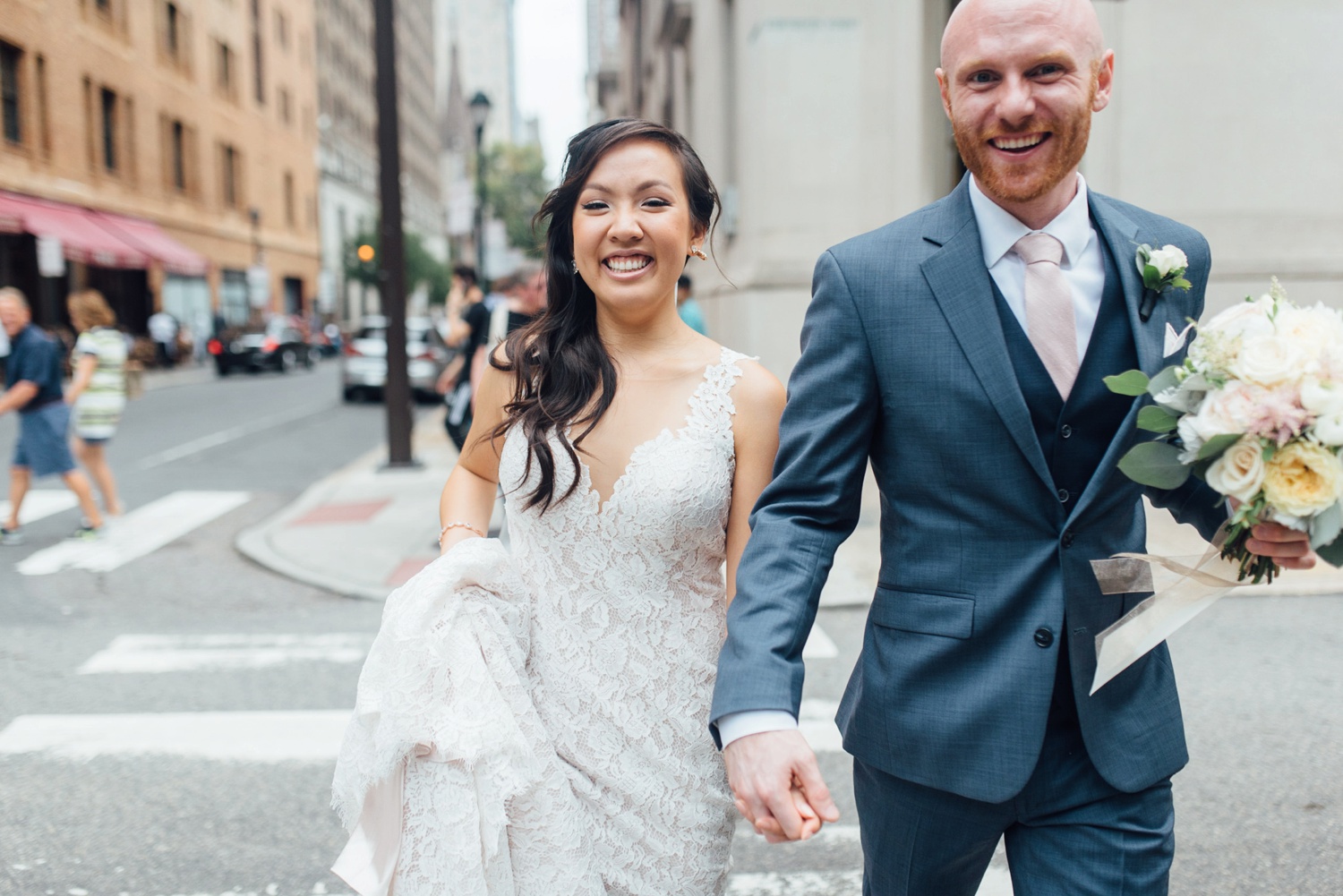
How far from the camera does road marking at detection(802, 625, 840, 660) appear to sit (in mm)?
6055

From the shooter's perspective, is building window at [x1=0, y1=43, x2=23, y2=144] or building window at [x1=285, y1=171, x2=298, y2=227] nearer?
building window at [x1=0, y1=43, x2=23, y2=144]

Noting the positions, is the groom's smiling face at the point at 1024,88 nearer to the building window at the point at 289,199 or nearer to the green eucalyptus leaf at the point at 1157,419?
the green eucalyptus leaf at the point at 1157,419

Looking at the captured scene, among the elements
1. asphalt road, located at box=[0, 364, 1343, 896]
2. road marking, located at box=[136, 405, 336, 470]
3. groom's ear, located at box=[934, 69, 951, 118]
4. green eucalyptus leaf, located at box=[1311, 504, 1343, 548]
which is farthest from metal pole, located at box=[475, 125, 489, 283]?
green eucalyptus leaf, located at box=[1311, 504, 1343, 548]

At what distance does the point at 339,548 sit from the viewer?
880 cm

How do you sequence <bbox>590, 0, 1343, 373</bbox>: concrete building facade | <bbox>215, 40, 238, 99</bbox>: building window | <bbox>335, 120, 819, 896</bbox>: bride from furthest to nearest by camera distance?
<bbox>215, 40, 238, 99</bbox>: building window
<bbox>590, 0, 1343, 373</bbox>: concrete building facade
<bbox>335, 120, 819, 896</bbox>: bride

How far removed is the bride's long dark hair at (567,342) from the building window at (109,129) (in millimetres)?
37096

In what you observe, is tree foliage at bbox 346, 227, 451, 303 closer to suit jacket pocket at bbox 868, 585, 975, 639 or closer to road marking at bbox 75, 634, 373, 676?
road marking at bbox 75, 634, 373, 676

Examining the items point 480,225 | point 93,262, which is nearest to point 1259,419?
point 480,225

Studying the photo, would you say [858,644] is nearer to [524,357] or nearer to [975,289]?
[524,357]

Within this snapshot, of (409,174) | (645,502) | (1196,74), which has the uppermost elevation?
(409,174)

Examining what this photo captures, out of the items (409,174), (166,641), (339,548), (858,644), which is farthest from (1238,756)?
(409,174)

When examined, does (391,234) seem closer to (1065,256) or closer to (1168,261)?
(1065,256)

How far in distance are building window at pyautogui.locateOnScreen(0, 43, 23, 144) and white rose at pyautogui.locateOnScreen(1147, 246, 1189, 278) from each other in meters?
32.6

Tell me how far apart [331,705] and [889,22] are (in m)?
7.54
